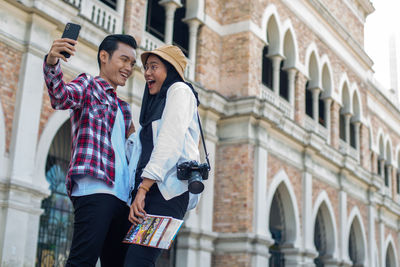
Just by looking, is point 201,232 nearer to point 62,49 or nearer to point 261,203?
point 261,203

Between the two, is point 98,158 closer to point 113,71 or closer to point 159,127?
point 159,127

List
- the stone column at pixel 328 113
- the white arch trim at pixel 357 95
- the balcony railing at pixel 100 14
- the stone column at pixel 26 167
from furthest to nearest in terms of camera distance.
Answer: the white arch trim at pixel 357 95
the stone column at pixel 328 113
the balcony railing at pixel 100 14
the stone column at pixel 26 167

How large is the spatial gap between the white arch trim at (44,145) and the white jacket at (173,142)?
5.73m

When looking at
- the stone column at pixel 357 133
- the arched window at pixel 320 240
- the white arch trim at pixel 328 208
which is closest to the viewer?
the white arch trim at pixel 328 208

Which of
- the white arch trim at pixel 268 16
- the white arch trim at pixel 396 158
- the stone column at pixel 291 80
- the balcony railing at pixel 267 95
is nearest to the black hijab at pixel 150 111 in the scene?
the balcony railing at pixel 267 95

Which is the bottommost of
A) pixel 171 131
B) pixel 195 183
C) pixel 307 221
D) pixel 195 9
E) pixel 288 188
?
pixel 195 183

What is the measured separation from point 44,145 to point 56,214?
3.02m

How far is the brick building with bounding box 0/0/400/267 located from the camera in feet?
27.4

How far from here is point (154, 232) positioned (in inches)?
109

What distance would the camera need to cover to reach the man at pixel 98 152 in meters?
2.79

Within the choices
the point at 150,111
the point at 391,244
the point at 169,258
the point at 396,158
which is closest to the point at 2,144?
the point at 169,258

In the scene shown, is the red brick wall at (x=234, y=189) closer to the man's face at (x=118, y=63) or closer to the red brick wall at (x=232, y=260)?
the red brick wall at (x=232, y=260)

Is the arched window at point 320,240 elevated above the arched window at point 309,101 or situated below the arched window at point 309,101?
below

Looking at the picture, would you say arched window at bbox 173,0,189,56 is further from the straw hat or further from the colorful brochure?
the colorful brochure
